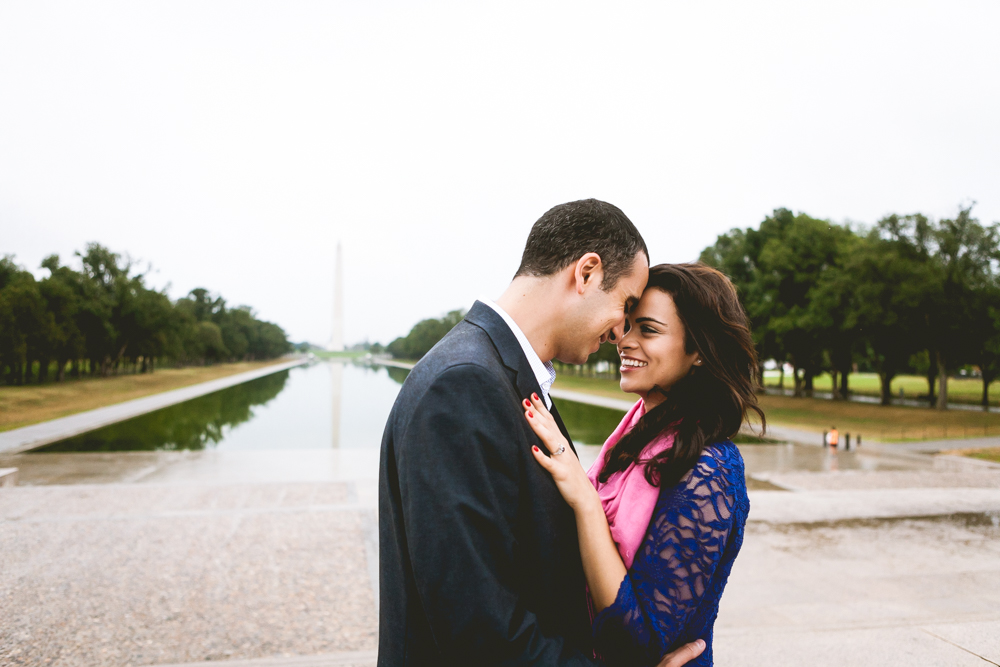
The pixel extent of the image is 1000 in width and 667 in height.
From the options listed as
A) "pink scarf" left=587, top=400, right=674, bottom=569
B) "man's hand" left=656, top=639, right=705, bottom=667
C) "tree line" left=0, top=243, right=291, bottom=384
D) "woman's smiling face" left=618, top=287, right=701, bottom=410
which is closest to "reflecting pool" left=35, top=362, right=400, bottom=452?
"tree line" left=0, top=243, right=291, bottom=384

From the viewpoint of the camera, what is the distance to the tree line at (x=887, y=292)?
31312mm

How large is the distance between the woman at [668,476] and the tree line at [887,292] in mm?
32987

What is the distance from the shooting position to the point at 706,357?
2311 mm

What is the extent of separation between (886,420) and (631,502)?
34170 mm

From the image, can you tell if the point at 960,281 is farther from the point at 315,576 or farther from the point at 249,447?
the point at 315,576

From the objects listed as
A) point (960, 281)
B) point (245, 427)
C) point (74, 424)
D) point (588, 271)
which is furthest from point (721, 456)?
point (960, 281)

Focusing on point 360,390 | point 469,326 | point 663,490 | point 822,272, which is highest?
point 822,272

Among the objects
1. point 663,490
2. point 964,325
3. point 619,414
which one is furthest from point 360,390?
point 663,490

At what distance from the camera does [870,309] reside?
103ft

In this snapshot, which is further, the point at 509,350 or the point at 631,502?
the point at 631,502

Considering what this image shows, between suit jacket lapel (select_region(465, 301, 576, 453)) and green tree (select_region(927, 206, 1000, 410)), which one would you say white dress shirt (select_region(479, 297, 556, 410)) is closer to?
suit jacket lapel (select_region(465, 301, 576, 453))

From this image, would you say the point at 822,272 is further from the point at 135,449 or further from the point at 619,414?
the point at 135,449

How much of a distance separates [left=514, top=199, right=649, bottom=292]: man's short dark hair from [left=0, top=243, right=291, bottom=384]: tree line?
138 ft

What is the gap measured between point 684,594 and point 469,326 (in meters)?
1.05
